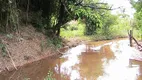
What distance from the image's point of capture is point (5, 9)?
10.1m

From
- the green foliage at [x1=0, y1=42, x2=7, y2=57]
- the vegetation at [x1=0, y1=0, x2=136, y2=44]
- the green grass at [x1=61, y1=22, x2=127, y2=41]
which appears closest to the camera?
the green foliage at [x1=0, y1=42, x2=7, y2=57]

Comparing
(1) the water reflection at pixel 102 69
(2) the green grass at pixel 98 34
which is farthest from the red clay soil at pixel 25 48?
(2) the green grass at pixel 98 34

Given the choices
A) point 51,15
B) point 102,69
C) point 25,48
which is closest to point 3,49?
point 25,48

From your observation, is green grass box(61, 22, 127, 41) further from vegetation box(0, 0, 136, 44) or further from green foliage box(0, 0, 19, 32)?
green foliage box(0, 0, 19, 32)

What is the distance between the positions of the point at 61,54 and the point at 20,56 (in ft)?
11.2

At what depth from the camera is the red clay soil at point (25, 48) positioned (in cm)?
994

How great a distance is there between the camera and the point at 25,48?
1165 cm

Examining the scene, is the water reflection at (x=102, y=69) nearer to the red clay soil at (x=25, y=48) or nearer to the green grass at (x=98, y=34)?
the red clay soil at (x=25, y=48)

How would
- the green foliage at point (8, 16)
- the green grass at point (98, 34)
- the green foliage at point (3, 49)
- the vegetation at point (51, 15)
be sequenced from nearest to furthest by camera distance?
the green foliage at point (3, 49) → the green foliage at point (8, 16) → the vegetation at point (51, 15) → the green grass at point (98, 34)

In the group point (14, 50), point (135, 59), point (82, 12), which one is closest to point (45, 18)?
point (82, 12)

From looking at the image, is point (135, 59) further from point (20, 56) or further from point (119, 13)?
point (119, 13)

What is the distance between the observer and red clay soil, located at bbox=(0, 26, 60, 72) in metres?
9.94

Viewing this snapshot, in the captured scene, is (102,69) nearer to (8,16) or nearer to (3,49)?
(3,49)

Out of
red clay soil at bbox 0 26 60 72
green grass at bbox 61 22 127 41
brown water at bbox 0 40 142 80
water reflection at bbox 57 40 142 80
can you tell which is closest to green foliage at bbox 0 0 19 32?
red clay soil at bbox 0 26 60 72
